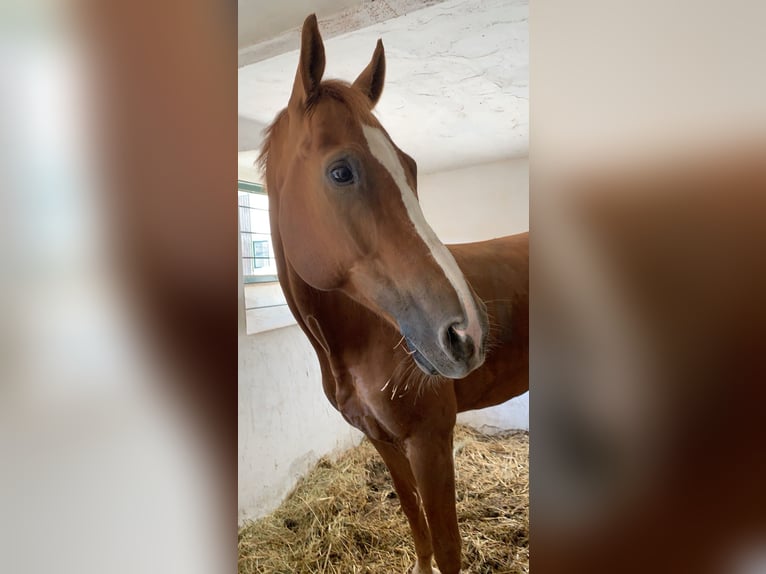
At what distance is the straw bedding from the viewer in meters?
0.55

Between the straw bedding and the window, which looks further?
the window

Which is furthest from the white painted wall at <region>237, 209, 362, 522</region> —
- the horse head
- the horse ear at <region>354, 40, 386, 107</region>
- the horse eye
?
the horse ear at <region>354, 40, 386, 107</region>

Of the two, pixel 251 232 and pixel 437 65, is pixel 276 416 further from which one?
pixel 437 65

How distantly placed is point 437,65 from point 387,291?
0.38m

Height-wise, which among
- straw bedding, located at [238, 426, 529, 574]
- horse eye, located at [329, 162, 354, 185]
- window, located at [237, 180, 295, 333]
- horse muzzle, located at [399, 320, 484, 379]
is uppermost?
horse eye, located at [329, 162, 354, 185]

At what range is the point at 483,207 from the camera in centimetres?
56

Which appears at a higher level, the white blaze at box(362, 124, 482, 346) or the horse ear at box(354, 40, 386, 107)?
the horse ear at box(354, 40, 386, 107)

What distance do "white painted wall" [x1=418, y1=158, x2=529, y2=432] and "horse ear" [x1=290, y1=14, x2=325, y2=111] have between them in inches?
10.0

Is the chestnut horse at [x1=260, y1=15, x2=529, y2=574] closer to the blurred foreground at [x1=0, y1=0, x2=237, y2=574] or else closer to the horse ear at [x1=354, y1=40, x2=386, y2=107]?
the horse ear at [x1=354, y1=40, x2=386, y2=107]

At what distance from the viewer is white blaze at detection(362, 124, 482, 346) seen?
0.53m

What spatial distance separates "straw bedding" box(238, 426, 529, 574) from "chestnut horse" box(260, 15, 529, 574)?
3cm

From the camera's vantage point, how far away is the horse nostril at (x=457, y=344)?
533mm

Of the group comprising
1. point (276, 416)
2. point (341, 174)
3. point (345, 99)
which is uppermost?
point (345, 99)

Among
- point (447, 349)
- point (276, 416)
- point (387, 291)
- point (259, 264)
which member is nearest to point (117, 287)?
point (259, 264)
